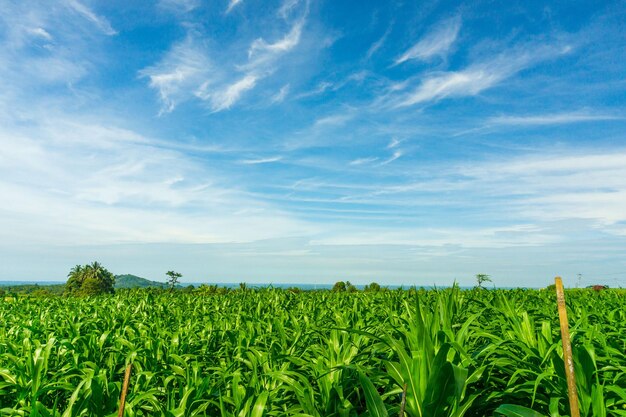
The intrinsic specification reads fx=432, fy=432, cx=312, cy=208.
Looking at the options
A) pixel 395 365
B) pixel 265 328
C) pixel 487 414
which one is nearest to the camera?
pixel 395 365

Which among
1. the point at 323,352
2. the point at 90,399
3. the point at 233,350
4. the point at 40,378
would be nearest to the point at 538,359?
the point at 323,352

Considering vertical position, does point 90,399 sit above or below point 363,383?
below

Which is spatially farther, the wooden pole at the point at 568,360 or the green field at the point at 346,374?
the green field at the point at 346,374

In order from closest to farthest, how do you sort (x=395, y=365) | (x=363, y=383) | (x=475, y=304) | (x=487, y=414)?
(x=363, y=383)
(x=395, y=365)
(x=487, y=414)
(x=475, y=304)

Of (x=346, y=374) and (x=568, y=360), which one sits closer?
(x=568, y=360)

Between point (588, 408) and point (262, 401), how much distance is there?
6.47 ft

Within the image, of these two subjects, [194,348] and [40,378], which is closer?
[40,378]

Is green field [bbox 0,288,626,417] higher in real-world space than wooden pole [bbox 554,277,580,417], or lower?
lower

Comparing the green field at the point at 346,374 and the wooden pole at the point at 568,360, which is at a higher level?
the wooden pole at the point at 568,360

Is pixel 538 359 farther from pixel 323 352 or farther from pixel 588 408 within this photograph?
pixel 323 352

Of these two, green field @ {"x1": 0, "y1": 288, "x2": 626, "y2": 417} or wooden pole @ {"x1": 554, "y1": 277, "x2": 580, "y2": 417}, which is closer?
wooden pole @ {"x1": 554, "y1": 277, "x2": 580, "y2": 417}

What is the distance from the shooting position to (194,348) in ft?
15.6

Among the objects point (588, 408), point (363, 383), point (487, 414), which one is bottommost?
point (487, 414)

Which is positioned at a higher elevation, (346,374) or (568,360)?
(568,360)
